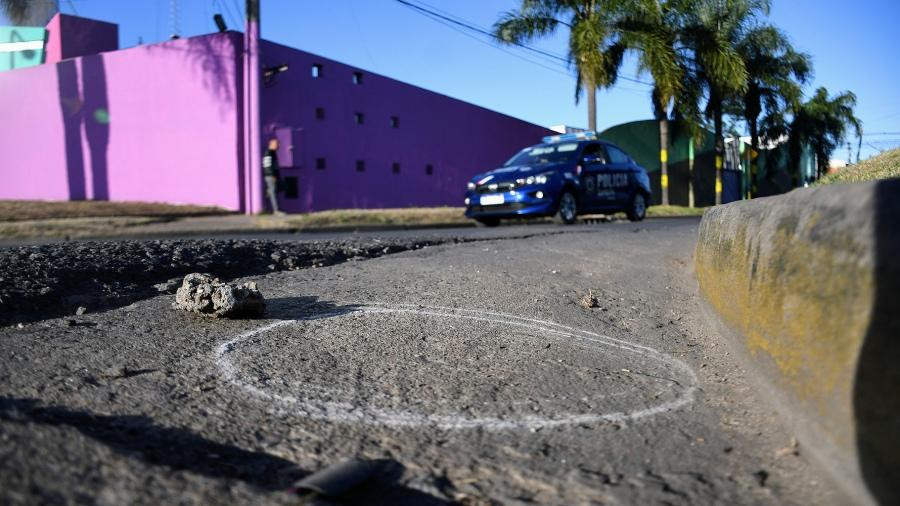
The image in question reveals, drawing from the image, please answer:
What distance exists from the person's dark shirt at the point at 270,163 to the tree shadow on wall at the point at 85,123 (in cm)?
532

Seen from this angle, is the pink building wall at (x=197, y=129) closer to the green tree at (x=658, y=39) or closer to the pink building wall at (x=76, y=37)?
the pink building wall at (x=76, y=37)

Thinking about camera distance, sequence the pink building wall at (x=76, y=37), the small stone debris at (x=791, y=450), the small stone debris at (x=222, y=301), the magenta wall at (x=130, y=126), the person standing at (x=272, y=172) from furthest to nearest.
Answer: the pink building wall at (x=76, y=37) < the magenta wall at (x=130, y=126) < the person standing at (x=272, y=172) < the small stone debris at (x=222, y=301) < the small stone debris at (x=791, y=450)

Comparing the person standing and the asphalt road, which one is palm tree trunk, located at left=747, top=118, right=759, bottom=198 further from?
the asphalt road

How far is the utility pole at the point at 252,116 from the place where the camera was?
46.8ft

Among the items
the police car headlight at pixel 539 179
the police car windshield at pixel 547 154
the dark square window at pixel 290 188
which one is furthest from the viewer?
the dark square window at pixel 290 188

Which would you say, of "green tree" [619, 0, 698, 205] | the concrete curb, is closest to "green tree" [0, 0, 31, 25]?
"green tree" [619, 0, 698, 205]

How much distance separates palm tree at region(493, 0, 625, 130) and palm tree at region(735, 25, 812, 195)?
21.2 feet

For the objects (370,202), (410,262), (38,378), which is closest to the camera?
(38,378)

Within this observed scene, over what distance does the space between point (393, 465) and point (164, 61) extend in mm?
16358

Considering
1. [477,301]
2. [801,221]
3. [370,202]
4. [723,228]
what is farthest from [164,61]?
[801,221]

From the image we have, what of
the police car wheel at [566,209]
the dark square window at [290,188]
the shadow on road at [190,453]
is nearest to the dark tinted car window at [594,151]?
the police car wheel at [566,209]


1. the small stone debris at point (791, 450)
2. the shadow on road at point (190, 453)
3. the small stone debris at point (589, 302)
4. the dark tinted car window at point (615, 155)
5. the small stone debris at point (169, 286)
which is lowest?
the small stone debris at point (791, 450)

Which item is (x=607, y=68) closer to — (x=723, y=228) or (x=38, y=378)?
(x=723, y=228)

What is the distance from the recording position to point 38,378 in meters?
2.77
